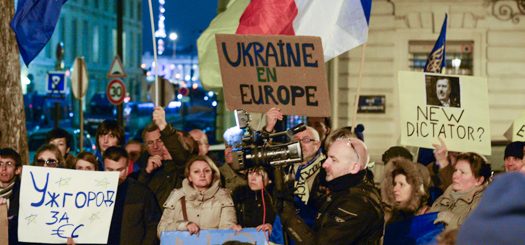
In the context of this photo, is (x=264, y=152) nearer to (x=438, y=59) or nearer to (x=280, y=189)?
(x=280, y=189)

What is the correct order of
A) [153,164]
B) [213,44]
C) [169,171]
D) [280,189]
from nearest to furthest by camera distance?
[280,189] < [169,171] < [153,164] < [213,44]

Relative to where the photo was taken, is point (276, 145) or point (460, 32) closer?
point (276, 145)

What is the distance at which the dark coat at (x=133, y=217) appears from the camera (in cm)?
792

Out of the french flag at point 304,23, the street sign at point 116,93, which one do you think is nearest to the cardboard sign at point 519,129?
the french flag at point 304,23

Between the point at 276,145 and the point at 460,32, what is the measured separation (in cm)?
1546

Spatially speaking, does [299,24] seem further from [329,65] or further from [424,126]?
[329,65]

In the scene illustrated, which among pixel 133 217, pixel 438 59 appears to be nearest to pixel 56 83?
pixel 438 59

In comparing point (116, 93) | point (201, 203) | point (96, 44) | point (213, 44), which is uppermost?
point (96, 44)

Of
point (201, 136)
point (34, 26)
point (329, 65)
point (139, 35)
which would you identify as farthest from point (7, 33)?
point (139, 35)

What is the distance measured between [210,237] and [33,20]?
3964 mm

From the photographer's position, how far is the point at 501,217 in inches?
80.9

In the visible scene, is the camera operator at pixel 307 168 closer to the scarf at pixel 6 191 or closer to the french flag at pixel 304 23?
the french flag at pixel 304 23

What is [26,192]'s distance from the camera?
7797 mm

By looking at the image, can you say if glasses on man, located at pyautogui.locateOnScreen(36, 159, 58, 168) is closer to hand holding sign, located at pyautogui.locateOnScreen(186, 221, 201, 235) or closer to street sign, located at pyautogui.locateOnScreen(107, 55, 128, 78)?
hand holding sign, located at pyautogui.locateOnScreen(186, 221, 201, 235)
